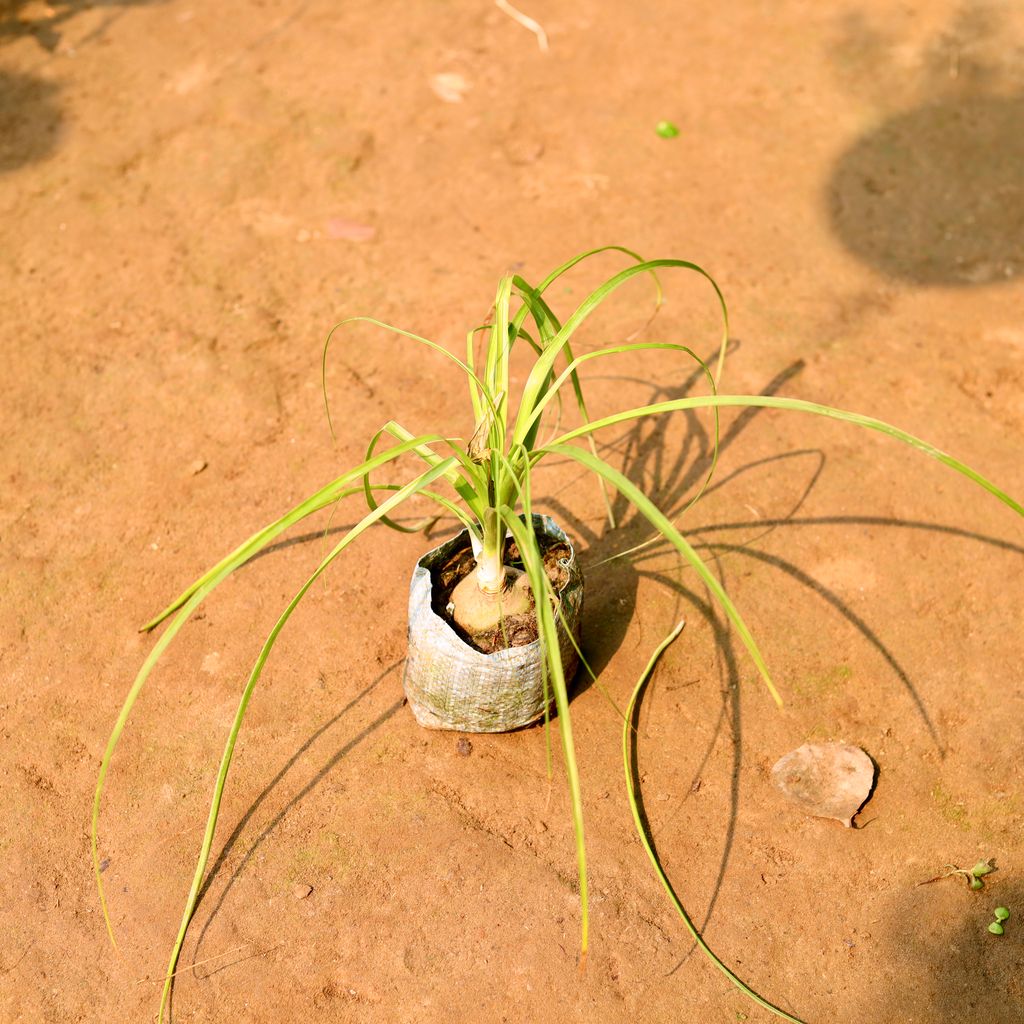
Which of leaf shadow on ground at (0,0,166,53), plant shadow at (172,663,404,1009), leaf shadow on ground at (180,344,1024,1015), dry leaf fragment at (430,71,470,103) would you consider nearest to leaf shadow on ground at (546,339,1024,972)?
leaf shadow on ground at (180,344,1024,1015)

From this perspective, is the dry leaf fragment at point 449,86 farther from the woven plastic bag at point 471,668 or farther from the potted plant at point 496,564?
the woven plastic bag at point 471,668

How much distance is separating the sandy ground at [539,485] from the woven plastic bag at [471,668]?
0.35 ft

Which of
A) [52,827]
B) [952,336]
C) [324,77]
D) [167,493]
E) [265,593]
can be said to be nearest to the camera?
[52,827]

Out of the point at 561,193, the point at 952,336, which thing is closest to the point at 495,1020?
the point at 952,336

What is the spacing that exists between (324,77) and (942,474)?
7.95 ft

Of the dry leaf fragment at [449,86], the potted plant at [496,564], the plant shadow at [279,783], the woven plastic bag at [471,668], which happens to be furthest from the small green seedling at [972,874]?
the dry leaf fragment at [449,86]

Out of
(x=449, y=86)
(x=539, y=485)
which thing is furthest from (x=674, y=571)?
(x=449, y=86)

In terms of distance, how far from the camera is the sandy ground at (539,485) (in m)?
1.80

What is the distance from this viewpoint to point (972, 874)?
185 centimetres

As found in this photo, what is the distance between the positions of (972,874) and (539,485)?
1.16 metres

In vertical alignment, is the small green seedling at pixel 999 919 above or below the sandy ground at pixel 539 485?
below

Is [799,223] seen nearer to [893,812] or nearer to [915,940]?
[893,812]

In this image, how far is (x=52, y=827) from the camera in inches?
75.5

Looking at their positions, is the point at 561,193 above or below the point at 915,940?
above
